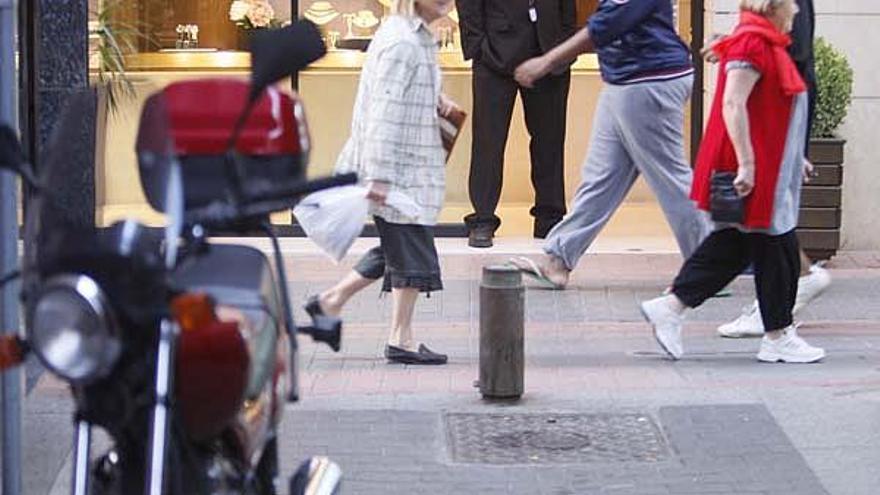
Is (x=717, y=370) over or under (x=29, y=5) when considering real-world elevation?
under

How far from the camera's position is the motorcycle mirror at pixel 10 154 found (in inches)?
148

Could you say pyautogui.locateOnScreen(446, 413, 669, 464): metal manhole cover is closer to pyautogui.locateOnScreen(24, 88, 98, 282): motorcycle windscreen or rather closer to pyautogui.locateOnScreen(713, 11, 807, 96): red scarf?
pyautogui.locateOnScreen(713, 11, 807, 96): red scarf

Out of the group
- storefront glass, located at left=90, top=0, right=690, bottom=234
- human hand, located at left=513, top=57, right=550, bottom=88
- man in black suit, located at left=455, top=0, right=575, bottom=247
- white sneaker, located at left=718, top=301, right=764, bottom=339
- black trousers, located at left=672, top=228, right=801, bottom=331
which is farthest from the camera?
storefront glass, located at left=90, top=0, right=690, bottom=234

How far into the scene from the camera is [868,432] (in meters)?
7.28

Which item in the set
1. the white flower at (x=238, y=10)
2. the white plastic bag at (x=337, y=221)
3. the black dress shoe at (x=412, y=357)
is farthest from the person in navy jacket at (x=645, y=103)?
the white flower at (x=238, y=10)

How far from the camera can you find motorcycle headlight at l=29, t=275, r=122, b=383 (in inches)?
139

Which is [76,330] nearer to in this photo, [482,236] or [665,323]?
[665,323]

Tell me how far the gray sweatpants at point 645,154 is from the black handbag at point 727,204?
121 cm

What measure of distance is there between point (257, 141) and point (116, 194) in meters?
A: 4.65

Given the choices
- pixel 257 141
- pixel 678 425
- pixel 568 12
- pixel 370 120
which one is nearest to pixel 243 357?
pixel 257 141

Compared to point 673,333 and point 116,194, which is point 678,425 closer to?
point 673,333

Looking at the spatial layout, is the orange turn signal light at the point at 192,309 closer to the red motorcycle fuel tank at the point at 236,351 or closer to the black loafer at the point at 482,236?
the red motorcycle fuel tank at the point at 236,351

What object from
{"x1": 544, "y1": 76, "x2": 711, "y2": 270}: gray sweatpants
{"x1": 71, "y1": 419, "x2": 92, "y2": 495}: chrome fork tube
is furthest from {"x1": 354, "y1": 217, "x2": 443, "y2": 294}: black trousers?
{"x1": 71, "y1": 419, "x2": 92, "y2": 495}: chrome fork tube

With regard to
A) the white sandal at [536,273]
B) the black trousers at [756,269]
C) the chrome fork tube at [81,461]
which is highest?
the chrome fork tube at [81,461]
